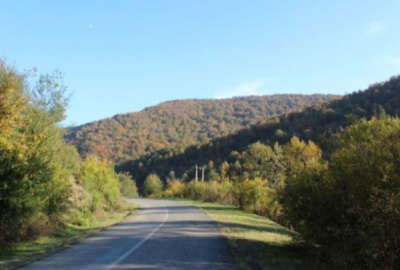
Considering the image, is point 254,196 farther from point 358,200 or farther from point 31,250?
point 31,250

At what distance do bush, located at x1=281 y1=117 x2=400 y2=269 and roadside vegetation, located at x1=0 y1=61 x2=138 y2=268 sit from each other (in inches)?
361

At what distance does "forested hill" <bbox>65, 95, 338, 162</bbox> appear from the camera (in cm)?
11406

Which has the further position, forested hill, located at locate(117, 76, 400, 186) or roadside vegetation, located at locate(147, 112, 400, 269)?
forested hill, located at locate(117, 76, 400, 186)

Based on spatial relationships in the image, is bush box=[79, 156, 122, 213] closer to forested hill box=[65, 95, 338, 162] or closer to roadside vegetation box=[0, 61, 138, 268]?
roadside vegetation box=[0, 61, 138, 268]

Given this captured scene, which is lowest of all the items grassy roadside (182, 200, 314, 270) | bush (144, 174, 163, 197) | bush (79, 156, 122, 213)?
bush (144, 174, 163, 197)

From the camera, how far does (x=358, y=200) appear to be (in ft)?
34.3

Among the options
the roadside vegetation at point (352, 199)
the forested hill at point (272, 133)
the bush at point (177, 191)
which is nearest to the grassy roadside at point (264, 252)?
the roadside vegetation at point (352, 199)

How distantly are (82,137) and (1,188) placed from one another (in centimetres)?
10456

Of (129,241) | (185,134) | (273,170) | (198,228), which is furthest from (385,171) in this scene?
(185,134)

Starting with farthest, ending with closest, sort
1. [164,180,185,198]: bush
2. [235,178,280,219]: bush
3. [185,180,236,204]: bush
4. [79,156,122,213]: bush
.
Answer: [164,180,185,198]: bush → [185,180,236,204]: bush → [235,178,280,219]: bush → [79,156,122,213]: bush

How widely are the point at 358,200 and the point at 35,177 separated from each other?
1047 centimetres

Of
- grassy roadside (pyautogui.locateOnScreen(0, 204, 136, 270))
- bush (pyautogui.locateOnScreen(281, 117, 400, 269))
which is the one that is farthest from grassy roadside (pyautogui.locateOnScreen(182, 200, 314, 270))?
grassy roadside (pyautogui.locateOnScreen(0, 204, 136, 270))

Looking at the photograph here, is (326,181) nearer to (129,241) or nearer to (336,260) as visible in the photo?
(336,260)

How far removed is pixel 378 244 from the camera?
948cm
